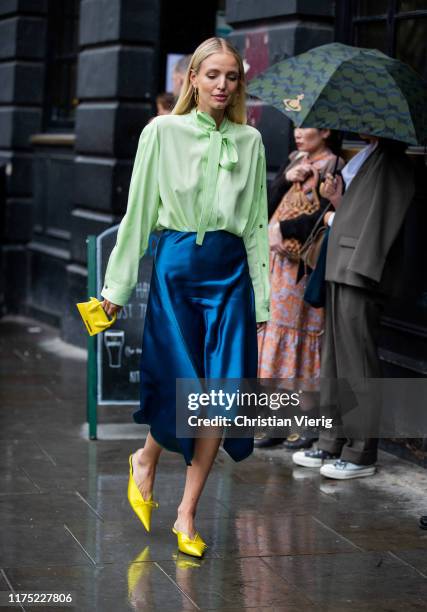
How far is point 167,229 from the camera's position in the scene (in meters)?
5.11

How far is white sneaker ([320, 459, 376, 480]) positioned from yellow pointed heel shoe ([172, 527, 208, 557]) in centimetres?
149

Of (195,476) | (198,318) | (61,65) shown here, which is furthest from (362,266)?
(61,65)

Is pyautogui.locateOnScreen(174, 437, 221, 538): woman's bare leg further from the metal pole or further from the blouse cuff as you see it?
the metal pole

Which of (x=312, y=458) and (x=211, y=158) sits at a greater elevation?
(x=211, y=158)

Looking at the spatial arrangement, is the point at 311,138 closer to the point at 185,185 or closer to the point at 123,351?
the point at 123,351

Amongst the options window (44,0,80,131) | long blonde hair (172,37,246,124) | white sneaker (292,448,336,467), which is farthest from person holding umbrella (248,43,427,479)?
window (44,0,80,131)

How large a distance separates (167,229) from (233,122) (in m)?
0.52

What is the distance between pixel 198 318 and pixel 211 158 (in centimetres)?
64

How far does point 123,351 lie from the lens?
24.8 ft

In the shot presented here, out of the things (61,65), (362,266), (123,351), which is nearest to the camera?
(362,266)

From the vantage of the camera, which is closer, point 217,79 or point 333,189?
point 217,79

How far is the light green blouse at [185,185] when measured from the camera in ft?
16.5

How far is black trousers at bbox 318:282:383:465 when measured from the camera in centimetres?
640

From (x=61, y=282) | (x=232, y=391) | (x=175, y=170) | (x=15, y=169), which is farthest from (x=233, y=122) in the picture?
(x=15, y=169)
